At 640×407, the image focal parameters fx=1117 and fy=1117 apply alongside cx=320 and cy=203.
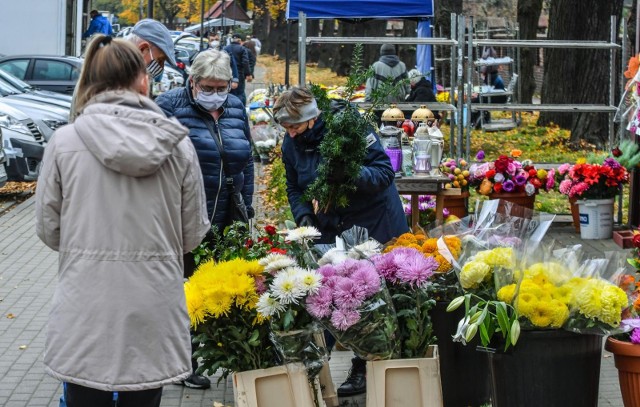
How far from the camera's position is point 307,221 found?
642cm

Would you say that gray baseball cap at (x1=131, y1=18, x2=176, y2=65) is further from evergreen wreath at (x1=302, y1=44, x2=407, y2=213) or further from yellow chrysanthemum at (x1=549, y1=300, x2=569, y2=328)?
yellow chrysanthemum at (x1=549, y1=300, x2=569, y2=328)

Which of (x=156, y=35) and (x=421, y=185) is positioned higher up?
(x=156, y=35)

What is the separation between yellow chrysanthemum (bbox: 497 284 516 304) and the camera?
15.7ft

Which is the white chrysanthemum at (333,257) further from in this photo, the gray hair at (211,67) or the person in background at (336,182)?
the gray hair at (211,67)

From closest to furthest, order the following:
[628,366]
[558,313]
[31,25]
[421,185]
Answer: [558,313] < [628,366] < [421,185] < [31,25]

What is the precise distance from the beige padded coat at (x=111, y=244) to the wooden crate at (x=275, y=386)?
1216 millimetres

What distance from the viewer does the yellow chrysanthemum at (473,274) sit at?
195 inches

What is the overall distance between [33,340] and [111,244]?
3.99 metres

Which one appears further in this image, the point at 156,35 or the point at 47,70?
the point at 47,70

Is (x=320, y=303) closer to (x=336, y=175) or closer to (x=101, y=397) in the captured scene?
(x=101, y=397)

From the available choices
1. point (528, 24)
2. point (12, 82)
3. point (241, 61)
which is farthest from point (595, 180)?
point (528, 24)

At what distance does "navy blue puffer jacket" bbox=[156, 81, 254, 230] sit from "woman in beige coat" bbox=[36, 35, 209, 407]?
228 cm

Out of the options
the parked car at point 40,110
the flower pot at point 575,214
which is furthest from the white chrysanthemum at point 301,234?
the parked car at point 40,110

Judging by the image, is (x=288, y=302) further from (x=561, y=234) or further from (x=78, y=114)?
(x=561, y=234)
